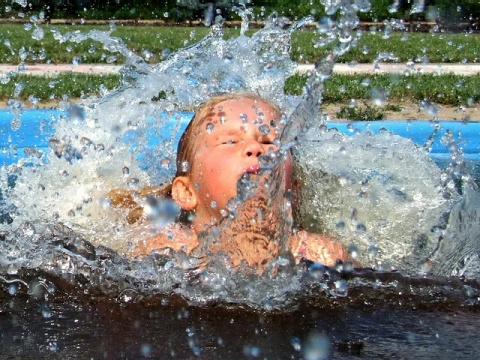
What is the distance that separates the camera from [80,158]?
361 cm

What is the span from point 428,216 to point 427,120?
2.35m

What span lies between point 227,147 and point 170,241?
0.43 meters

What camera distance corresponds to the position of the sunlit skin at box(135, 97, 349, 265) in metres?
2.61

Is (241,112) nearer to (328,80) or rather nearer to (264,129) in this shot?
(264,129)

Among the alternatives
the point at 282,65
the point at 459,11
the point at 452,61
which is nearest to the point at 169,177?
the point at 282,65

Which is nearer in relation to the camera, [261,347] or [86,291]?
[261,347]

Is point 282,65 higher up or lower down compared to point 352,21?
lower down

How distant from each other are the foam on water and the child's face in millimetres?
137

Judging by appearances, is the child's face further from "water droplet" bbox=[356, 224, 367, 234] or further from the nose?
"water droplet" bbox=[356, 224, 367, 234]

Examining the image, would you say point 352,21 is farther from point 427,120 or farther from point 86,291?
point 427,120

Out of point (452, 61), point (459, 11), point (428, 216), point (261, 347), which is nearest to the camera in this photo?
point (261, 347)

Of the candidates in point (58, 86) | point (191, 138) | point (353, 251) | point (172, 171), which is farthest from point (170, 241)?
point (58, 86)

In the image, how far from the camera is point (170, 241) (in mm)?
2863

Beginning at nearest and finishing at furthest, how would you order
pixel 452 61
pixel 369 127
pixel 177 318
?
1. pixel 177 318
2. pixel 369 127
3. pixel 452 61
